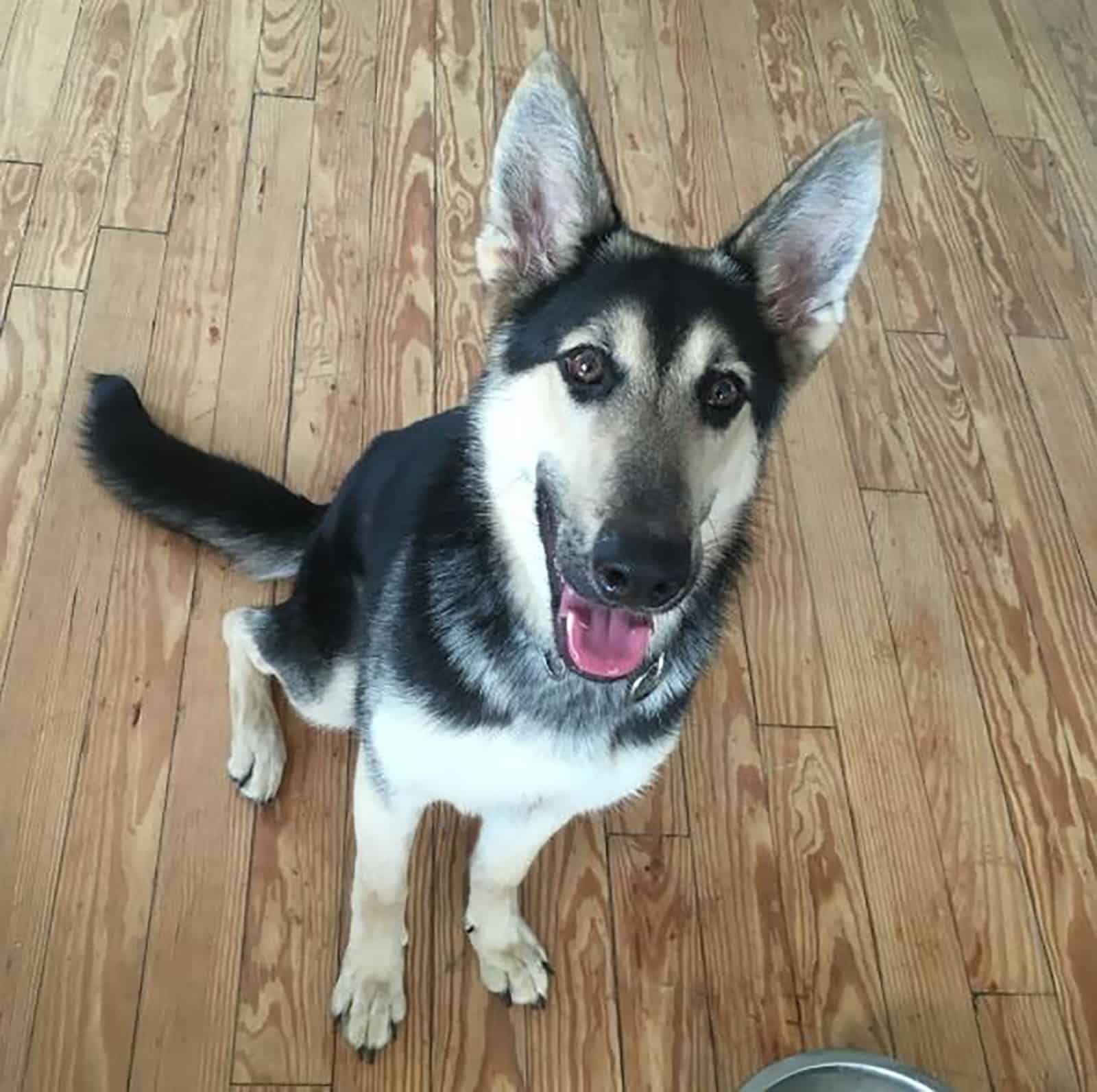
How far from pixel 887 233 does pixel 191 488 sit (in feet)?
6.45

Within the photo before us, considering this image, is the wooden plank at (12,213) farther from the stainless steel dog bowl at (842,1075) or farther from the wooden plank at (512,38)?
the stainless steel dog bowl at (842,1075)

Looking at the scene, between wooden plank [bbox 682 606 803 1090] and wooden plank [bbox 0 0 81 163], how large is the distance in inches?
75.5

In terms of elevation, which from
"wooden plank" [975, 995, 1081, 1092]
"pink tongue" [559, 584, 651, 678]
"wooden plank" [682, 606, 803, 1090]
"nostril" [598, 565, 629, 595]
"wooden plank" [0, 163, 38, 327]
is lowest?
"wooden plank" [975, 995, 1081, 1092]

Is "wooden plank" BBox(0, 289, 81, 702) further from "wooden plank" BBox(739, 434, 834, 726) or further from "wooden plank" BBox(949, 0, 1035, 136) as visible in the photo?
"wooden plank" BBox(949, 0, 1035, 136)

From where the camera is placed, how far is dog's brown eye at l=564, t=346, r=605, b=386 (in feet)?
5.32

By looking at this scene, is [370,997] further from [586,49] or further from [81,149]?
[586,49]

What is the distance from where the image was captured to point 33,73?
10.3ft

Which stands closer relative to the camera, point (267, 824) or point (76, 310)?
point (267, 824)

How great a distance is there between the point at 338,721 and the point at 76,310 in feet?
3.80

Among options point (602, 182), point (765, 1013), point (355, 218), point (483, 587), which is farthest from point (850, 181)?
point (355, 218)

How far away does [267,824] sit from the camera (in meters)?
2.14

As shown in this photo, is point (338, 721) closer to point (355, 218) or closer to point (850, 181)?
point (850, 181)

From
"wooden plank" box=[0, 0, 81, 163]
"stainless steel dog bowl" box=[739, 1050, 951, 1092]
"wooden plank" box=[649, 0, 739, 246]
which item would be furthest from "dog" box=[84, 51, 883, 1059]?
"wooden plank" box=[0, 0, 81, 163]

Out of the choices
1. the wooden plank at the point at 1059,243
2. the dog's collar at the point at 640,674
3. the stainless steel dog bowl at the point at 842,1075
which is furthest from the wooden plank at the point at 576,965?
the wooden plank at the point at 1059,243
